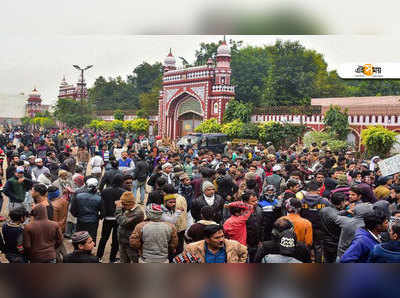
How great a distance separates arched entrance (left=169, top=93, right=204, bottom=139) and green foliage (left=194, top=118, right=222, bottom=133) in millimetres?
1549

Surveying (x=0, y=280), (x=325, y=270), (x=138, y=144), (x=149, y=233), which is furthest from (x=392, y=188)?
(x=138, y=144)

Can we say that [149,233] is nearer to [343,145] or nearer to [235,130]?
[343,145]

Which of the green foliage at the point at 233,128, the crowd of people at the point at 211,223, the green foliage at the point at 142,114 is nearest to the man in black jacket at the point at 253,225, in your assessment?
the crowd of people at the point at 211,223

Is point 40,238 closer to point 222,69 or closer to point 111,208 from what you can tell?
point 111,208

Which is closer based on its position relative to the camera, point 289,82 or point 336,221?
point 336,221

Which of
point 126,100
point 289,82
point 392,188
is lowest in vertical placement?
point 392,188

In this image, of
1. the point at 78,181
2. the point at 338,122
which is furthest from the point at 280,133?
the point at 78,181

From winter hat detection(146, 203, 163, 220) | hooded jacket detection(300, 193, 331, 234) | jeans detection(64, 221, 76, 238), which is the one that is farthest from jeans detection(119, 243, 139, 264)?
hooded jacket detection(300, 193, 331, 234)

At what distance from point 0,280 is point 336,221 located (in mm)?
2711

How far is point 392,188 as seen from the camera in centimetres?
436

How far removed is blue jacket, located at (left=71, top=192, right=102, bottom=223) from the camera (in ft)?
13.2

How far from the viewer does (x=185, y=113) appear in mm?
20188

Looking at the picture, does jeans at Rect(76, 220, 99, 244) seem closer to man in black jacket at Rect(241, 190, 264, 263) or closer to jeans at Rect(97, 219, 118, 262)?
jeans at Rect(97, 219, 118, 262)

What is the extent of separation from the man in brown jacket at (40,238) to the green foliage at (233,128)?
13241 mm
